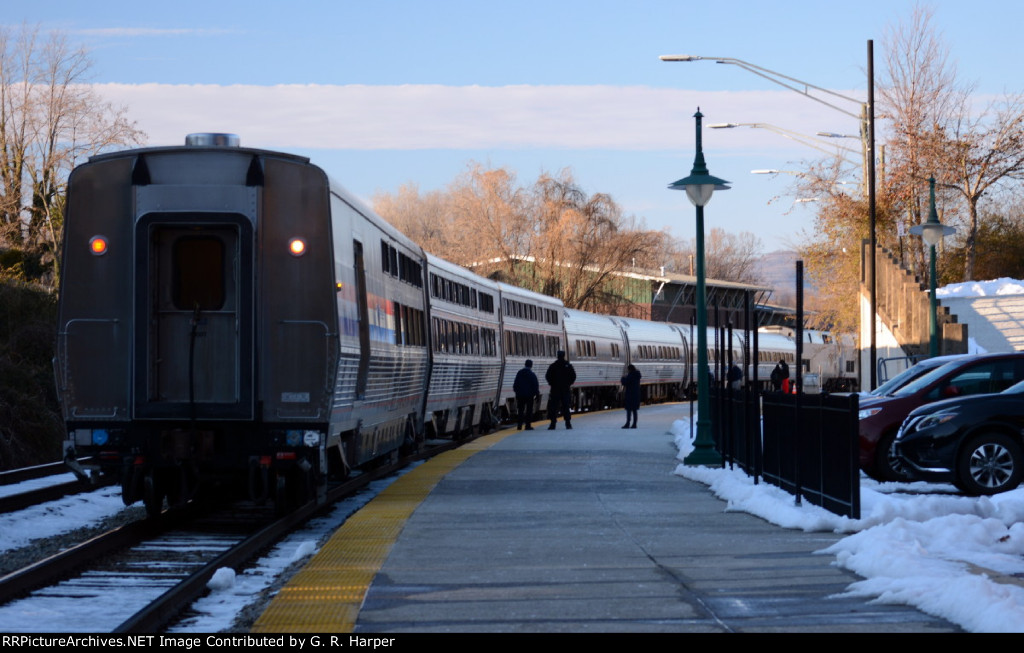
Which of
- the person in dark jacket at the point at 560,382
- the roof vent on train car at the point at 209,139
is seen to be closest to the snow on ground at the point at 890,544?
the roof vent on train car at the point at 209,139

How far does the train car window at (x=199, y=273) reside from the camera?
1254 cm

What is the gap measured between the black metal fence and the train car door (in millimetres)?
5070

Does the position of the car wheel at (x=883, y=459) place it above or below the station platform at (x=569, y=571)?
above

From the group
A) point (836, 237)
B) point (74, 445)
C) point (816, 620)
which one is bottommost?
point (816, 620)

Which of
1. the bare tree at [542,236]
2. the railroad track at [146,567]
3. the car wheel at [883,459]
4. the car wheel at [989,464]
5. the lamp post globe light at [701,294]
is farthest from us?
the bare tree at [542,236]

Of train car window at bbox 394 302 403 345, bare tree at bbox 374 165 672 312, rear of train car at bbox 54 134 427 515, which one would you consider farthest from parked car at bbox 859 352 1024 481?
bare tree at bbox 374 165 672 312

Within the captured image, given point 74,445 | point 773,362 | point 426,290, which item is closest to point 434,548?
point 74,445

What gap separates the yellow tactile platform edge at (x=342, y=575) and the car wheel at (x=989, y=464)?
5.78m

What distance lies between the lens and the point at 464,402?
2692cm

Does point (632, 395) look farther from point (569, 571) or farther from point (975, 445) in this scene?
point (569, 571)

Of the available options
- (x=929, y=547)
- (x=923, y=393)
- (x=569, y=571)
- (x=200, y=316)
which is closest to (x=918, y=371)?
(x=923, y=393)

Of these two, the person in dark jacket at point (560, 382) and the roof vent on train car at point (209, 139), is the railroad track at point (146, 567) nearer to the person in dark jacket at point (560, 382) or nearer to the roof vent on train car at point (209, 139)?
the roof vent on train car at point (209, 139)
